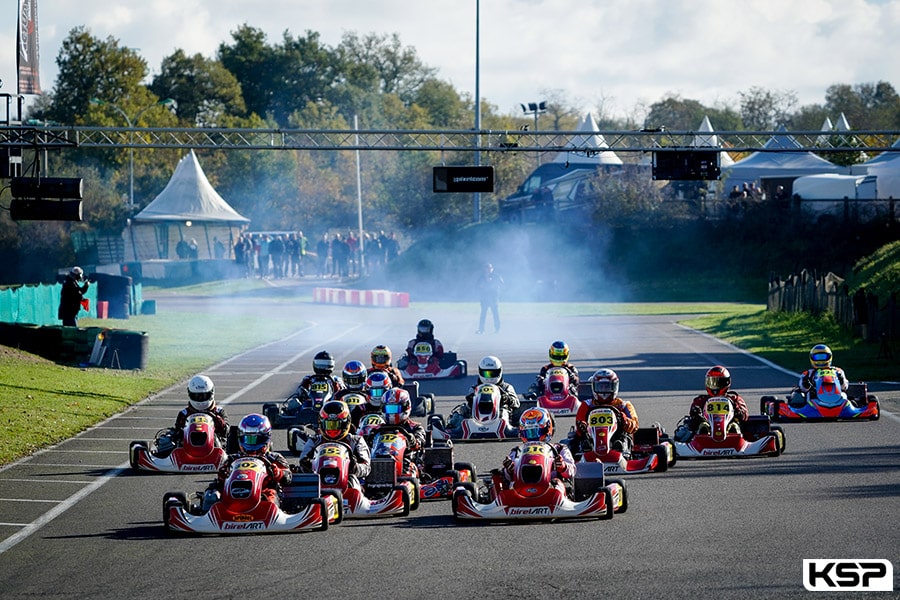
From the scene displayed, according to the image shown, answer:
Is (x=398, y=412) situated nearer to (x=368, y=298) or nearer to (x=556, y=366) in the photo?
(x=556, y=366)

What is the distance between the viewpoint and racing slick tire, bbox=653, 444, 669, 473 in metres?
14.7

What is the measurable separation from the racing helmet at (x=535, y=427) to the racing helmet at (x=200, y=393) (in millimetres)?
3851

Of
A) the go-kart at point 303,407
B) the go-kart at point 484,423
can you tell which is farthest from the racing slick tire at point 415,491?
the go-kart at point 303,407

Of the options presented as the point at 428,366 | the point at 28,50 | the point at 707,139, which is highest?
the point at 707,139

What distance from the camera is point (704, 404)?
1580cm

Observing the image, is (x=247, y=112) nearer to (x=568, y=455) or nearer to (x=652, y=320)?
(x=652, y=320)

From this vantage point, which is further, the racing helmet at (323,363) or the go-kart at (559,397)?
the go-kart at (559,397)

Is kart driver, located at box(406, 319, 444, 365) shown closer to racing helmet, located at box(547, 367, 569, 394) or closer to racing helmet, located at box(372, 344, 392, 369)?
racing helmet, located at box(547, 367, 569, 394)

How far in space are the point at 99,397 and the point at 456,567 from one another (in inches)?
541

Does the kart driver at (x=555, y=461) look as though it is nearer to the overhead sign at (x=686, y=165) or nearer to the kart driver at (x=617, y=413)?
the kart driver at (x=617, y=413)


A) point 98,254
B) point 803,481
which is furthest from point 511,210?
point 803,481

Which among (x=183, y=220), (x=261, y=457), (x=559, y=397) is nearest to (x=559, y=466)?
(x=261, y=457)

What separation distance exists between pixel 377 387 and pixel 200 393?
203cm

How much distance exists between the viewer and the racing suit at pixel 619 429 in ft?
48.5
